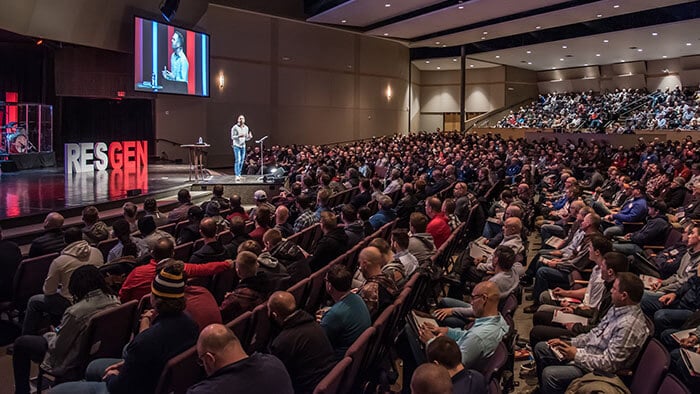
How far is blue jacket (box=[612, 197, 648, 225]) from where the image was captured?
7531 mm

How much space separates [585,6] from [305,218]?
13.7 metres

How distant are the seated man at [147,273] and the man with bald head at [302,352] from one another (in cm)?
152

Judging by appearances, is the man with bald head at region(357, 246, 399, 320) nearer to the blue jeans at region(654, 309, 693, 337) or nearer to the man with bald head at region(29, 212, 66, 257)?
the blue jeans at region(654, 309, 693, 337)

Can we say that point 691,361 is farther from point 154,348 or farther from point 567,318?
point 154,348

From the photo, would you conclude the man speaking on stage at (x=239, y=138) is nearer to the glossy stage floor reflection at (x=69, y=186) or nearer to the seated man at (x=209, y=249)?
the glossy stage floor reflection at (x=69, y=186)

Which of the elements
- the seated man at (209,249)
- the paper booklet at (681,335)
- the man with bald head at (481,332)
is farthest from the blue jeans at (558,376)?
the seated man at (209,249)

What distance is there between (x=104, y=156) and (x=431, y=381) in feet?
48.3

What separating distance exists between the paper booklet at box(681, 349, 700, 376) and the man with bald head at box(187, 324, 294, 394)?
2.17 meters

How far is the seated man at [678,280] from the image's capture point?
470cm

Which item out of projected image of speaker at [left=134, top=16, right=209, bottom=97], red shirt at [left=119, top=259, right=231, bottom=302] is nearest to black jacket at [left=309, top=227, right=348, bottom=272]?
red shirt at [left=119, top=259, right=231, bottom=302]

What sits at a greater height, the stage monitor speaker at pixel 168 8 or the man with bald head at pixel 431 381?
the stage monitor speaker at pixel 168 8

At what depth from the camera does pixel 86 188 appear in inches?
450

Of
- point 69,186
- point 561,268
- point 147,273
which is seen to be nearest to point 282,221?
point 147,273

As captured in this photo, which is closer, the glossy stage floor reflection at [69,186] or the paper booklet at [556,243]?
the paper booklet at [556,243]
